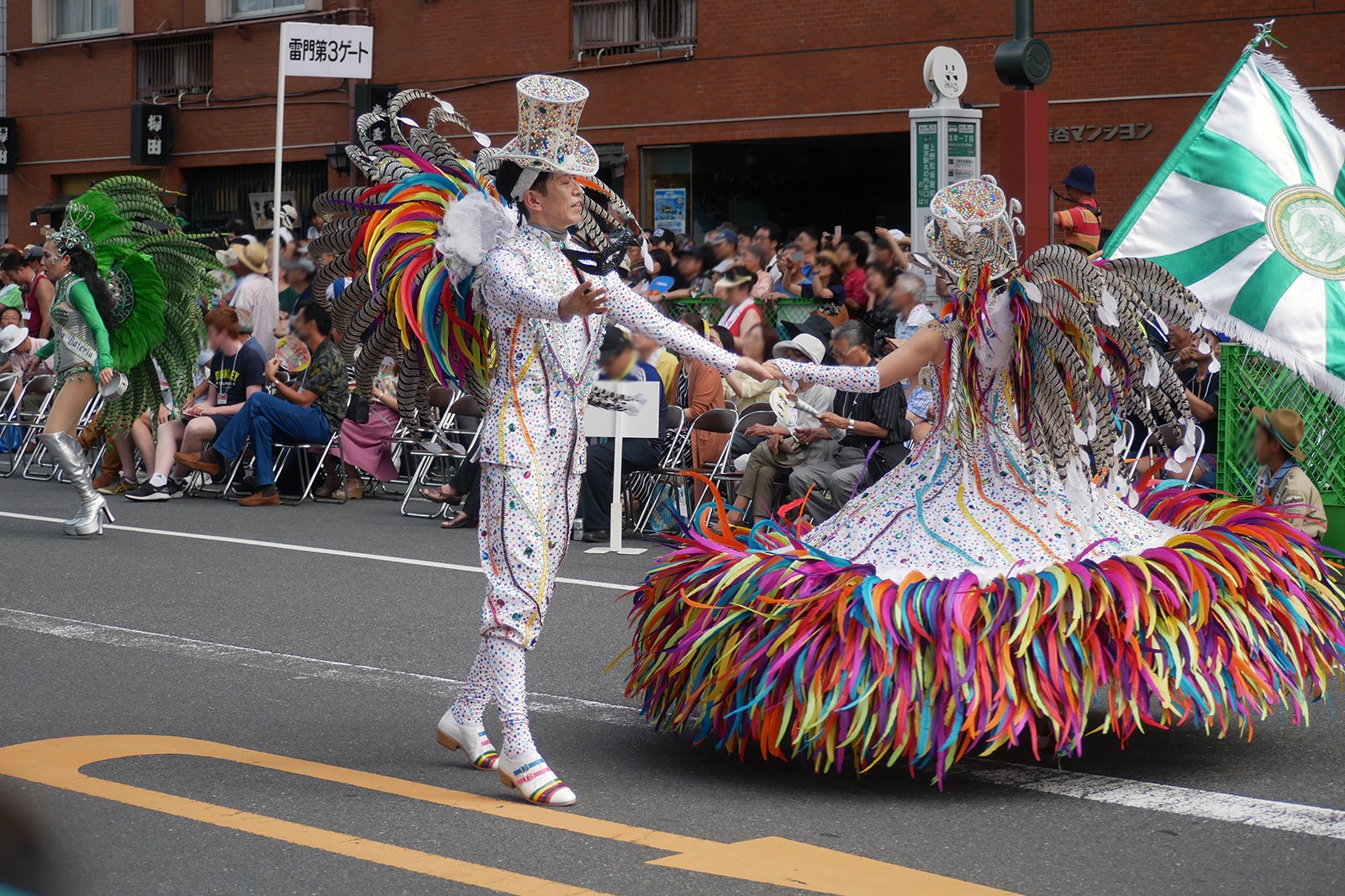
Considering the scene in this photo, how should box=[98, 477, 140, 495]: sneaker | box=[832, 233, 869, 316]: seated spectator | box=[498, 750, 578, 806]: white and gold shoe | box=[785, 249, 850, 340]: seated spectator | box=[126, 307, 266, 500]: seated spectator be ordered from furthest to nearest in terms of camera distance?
1. box=[98, 477, 140, 495]: sneaker
2. box=[126, 307, 266, 500]: seated spectator
3. box=[832, 233, 869, 316]: seated spectator
4. box=[785, 249, 850, 340]: seated spectator
5. box=[498, 750, 578, 806]: white and gold shoe

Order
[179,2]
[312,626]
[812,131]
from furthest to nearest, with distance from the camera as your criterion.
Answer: [179,2]
[812,131]
[312,626]

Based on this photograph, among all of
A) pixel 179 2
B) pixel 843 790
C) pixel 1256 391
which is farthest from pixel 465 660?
pixel 179 2

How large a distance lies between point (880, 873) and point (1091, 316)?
1.90 meters

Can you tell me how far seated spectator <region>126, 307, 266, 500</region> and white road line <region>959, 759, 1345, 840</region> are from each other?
31.3 feet

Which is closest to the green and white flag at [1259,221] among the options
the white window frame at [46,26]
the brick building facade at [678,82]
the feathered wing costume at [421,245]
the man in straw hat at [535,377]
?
the feathered wing costume at [421,245]

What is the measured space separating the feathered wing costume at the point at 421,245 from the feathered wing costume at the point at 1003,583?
91 cm

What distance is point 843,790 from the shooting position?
5.19 m

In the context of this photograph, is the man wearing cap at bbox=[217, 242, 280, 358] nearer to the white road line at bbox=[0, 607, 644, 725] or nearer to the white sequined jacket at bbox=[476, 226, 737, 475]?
the white road line at bbox=[0, 607, 644, 725]

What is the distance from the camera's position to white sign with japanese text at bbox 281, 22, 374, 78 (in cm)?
1719

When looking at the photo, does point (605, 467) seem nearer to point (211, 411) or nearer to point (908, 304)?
point (908, 304)

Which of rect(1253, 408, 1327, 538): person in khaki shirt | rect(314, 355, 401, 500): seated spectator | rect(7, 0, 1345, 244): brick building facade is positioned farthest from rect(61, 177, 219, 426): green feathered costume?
rect(7, 0, 1345, 244): brick building facade

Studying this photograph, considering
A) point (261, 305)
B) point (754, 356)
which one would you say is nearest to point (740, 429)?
point (754, 356)

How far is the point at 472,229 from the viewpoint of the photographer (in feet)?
17.1

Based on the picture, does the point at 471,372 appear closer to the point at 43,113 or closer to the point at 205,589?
the point at 205,589
